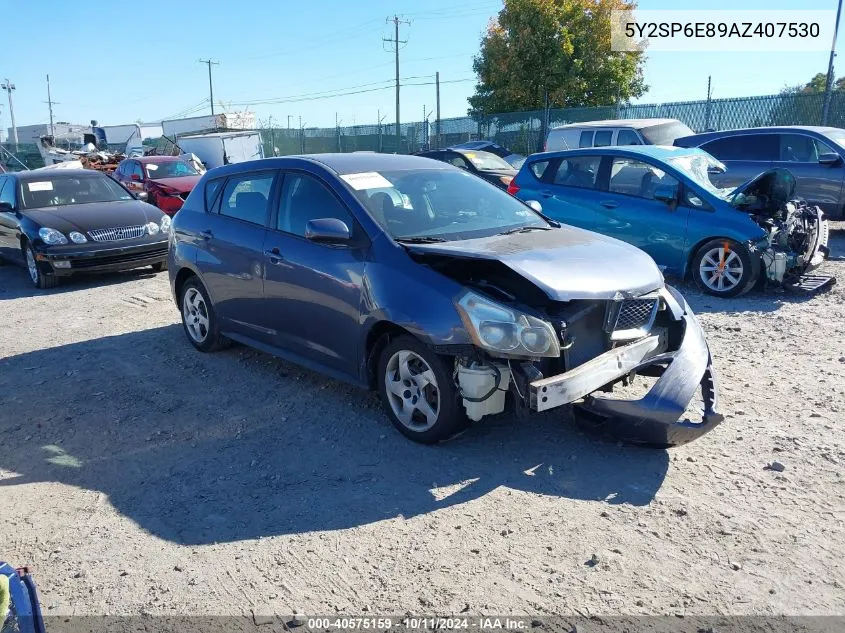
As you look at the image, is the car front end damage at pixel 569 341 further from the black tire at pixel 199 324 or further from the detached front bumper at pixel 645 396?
the black tire at pixel 199 324

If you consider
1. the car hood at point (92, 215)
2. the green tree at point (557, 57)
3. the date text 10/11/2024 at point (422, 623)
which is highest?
the green tree at point (557, 57)

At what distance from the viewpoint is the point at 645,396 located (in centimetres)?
394

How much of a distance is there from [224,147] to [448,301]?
25692 mm

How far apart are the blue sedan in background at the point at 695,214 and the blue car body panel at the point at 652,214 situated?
0.04 ft

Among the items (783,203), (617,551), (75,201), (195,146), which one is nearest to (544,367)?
(617,551)

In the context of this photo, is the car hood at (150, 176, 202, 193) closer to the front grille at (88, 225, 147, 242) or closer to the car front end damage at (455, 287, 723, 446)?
the front grille at (88, 225, 147, 242)

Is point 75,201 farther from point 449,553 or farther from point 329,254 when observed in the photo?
point 449,553

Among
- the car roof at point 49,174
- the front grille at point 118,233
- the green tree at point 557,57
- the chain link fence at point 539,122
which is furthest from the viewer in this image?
the green tree at point 557,57

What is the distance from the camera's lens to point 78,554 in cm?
337

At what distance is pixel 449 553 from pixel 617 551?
30.2 inches

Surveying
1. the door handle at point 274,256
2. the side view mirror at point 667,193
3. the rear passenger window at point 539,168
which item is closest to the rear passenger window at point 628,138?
the rear passenger window at point 539,168

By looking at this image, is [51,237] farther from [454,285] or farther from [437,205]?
[454,285]

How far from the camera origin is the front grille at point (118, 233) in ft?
31.2

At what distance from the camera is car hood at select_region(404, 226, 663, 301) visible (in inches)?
152
